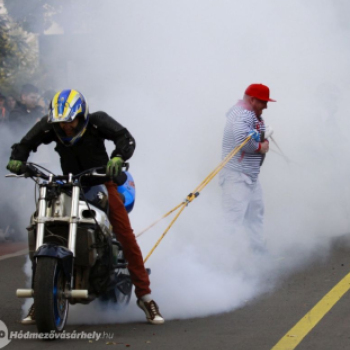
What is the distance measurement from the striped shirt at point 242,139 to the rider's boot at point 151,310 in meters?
2.67

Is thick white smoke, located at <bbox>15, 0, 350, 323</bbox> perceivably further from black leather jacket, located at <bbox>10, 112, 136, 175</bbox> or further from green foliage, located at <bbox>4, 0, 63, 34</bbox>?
black leather jacket, located at <bbox>10, 112, 136, 175</bbox>

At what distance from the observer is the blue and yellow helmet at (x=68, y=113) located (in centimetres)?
577

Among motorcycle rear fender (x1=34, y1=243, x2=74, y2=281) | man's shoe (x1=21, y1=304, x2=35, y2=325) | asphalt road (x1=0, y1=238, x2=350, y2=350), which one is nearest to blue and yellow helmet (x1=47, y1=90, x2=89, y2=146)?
motorcycle rear fender (x1=34, y1=243, x2=74, y2=281)

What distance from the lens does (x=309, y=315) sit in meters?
6.34

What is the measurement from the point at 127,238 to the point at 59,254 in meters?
0.90

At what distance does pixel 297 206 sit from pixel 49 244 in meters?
6.00

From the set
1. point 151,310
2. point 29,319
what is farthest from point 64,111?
point 151,310

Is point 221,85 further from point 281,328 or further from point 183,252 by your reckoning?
point 281,328

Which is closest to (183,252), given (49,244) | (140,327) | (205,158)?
(140,327)

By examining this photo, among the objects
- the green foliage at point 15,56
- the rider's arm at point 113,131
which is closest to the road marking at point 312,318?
the rider's arm at point 113,131

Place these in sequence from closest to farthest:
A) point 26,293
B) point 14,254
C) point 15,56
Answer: point 26,293 → point 14,254 → point 15,56

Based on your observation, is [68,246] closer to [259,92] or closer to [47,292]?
[47,292]

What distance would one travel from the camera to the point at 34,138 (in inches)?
241

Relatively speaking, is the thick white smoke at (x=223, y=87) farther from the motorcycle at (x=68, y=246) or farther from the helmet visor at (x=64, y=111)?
the helmet visor at (x=64, y=111)
